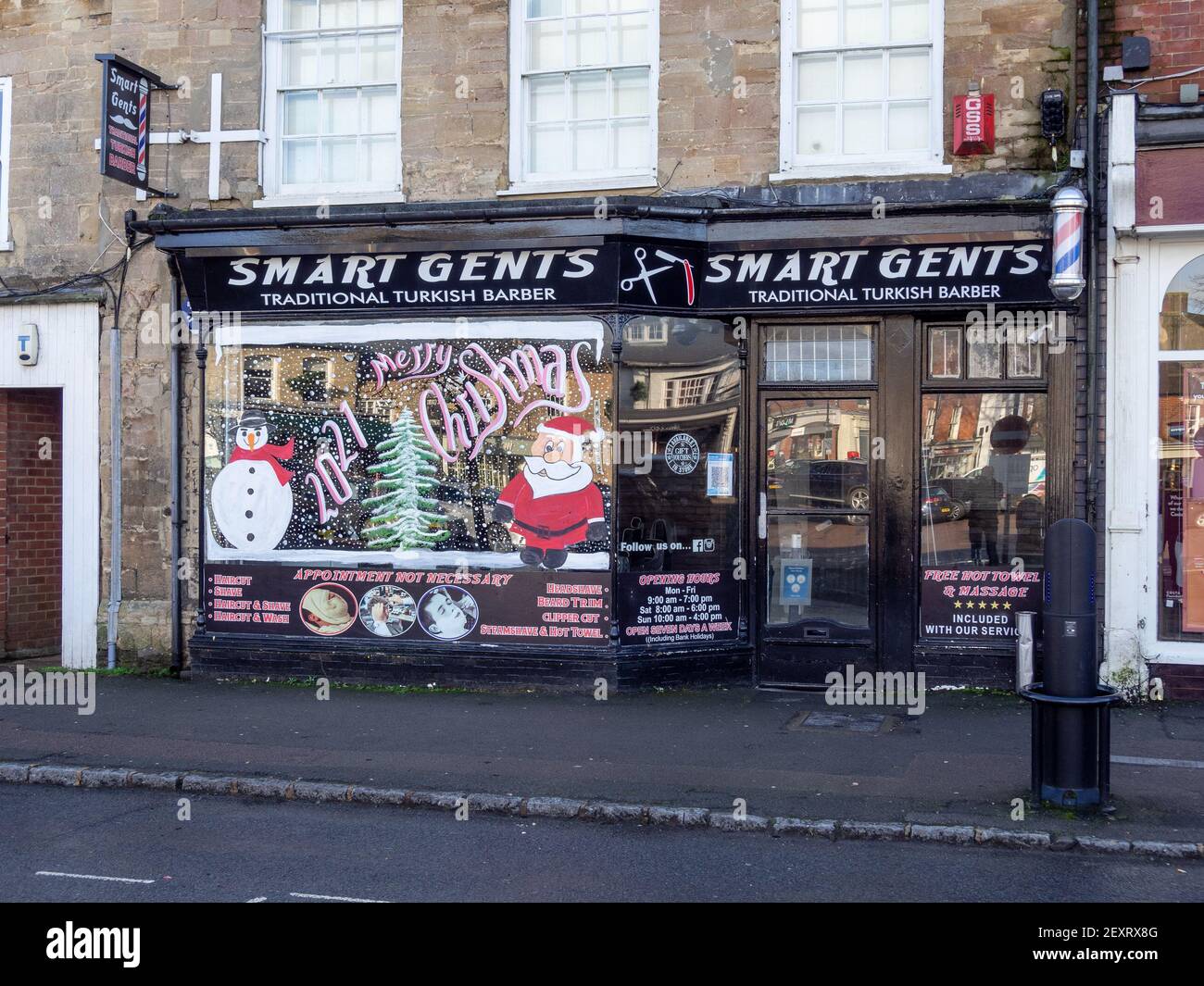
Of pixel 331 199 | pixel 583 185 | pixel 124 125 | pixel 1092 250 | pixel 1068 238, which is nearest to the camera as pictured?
pixel 1068 238

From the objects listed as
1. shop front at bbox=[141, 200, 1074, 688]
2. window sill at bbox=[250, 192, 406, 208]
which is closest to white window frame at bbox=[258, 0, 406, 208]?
window sill at bbox=[250, 192, 406, 208]

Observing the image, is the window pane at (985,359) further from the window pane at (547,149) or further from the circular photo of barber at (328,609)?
the circular photo of barber at (328,609)

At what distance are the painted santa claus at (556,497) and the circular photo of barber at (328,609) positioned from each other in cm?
173

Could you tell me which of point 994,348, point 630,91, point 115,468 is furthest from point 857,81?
point 115,468

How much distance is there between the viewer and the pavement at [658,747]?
7320 millimetres

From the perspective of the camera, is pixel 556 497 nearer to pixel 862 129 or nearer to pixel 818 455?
pixel 818 455

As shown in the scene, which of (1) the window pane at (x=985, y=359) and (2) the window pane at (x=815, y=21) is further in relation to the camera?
(2) the window pane at (x=815, y=21)

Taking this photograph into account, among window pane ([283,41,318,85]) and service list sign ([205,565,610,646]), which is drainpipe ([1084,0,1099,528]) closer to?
service list sign ([205,565,610,646])

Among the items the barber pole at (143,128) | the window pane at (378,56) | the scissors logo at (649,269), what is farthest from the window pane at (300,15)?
the scissors logo at (649,269)

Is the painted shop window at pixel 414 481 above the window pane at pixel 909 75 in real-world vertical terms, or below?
below

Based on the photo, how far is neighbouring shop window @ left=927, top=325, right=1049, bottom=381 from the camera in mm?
10508

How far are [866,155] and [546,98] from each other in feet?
9.65

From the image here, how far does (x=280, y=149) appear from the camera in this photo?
39.0ft

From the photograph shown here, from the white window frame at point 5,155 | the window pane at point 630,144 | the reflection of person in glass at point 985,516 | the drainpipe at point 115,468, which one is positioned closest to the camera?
the reflection of person in glass at point 985,516
